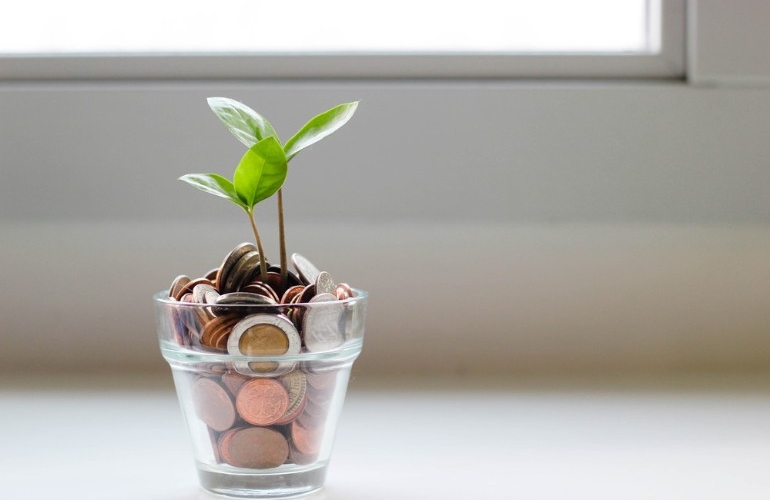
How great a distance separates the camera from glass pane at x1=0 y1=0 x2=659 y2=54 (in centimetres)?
115

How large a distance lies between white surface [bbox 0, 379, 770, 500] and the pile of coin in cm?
6

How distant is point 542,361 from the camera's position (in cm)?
111

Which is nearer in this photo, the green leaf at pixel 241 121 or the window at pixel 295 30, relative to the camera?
the green leaf at pixel 241 121

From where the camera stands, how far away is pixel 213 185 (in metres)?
0.61

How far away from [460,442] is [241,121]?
0.34 metres

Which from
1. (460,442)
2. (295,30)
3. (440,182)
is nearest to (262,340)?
(460,442)

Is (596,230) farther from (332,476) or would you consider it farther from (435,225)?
(332,476)

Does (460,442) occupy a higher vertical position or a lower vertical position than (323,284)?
lower

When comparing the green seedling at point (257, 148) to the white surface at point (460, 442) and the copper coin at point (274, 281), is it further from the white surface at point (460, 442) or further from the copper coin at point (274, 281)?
the white surface at point (460, 442)

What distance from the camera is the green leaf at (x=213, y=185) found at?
597mm

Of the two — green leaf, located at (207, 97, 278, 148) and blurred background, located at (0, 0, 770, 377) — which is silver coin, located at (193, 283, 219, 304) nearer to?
green leaf, located at (207, 97, 278, 148)

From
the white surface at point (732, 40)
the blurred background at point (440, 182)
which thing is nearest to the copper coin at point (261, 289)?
the blurred background at point (440, 182)

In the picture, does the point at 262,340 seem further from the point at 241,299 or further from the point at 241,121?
the point at 241,121

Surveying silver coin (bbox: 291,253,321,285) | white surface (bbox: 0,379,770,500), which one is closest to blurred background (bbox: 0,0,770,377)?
white surface (bbox: 0,379,770,500)
